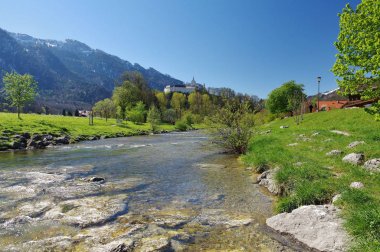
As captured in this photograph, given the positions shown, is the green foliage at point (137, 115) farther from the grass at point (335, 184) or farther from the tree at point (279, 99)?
the grass at point (335, 184)

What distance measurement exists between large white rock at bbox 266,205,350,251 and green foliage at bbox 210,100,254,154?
2038 centimetres

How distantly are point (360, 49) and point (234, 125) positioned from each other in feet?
57.4

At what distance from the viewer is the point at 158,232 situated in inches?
451

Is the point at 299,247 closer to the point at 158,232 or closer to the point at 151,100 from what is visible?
the point at 158,232

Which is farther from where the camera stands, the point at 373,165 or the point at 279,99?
the point at 279,99

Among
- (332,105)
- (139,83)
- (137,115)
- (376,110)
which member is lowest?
(376,110)

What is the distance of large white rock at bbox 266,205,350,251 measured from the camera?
9469mm

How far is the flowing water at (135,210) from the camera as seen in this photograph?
10570 millimetres

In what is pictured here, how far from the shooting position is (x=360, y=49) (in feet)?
52.0

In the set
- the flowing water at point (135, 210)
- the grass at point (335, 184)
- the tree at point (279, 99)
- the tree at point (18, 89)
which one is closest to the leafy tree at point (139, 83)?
the tree at point (279, 99)

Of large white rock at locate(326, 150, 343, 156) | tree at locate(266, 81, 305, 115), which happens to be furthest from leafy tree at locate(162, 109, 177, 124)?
large white rock at locate(326, 150, 343, 156)

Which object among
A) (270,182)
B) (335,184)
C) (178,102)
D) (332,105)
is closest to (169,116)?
(178,102)

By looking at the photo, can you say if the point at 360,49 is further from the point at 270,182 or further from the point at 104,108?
the point at 104,108

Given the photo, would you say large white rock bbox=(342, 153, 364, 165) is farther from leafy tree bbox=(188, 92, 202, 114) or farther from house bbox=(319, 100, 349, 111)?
leafy tree bbox=(188, 92, 202, 114)
